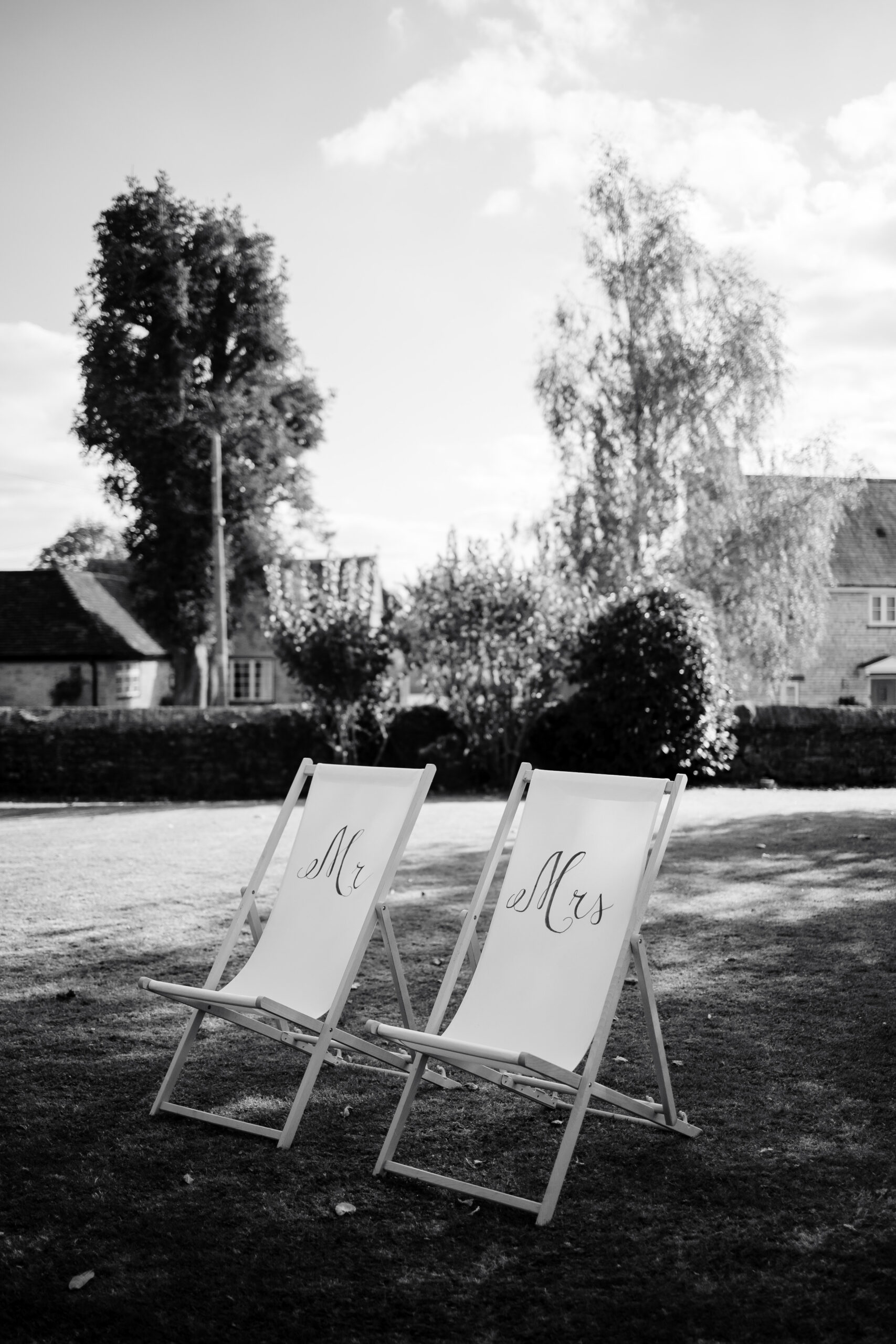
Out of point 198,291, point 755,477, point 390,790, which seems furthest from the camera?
point 198,291

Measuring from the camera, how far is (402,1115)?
11.5 feet

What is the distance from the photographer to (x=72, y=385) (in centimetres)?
3431

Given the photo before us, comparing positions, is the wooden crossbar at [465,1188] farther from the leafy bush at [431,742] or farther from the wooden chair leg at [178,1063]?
the leafy bush at [431,742]

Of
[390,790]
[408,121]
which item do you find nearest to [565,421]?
[408,121]

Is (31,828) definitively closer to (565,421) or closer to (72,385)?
(565,421)

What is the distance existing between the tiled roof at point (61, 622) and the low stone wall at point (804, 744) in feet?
65.4

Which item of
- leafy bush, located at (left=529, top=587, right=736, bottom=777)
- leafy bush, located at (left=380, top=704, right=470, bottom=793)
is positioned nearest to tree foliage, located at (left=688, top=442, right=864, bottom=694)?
leafy bush, located at (left=529, top=587, right=736, bottom=777)

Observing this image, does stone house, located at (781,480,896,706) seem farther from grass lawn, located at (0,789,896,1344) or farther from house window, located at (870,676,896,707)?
grass lawn, located at (0,789,896,1344)

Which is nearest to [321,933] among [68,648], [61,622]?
[68,648]

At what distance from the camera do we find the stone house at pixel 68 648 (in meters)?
32.0

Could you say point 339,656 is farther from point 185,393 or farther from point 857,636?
point 857,636

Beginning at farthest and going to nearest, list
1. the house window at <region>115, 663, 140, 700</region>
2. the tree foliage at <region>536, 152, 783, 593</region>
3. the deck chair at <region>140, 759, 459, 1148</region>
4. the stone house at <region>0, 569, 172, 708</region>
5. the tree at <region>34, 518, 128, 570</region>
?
the tree at <region>34, 518, 128, 570</region>
the house window at <region>115, 663, 140, 700</region>
the stone house at <region>0, 569, 172, 708</region>
the tree foliage at <region>536, 152, 783, 593</region>
the deck chair at <region>140, 759, 459, 1148</region>

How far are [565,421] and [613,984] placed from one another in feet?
73.5

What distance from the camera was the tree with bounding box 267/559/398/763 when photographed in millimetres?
18016
